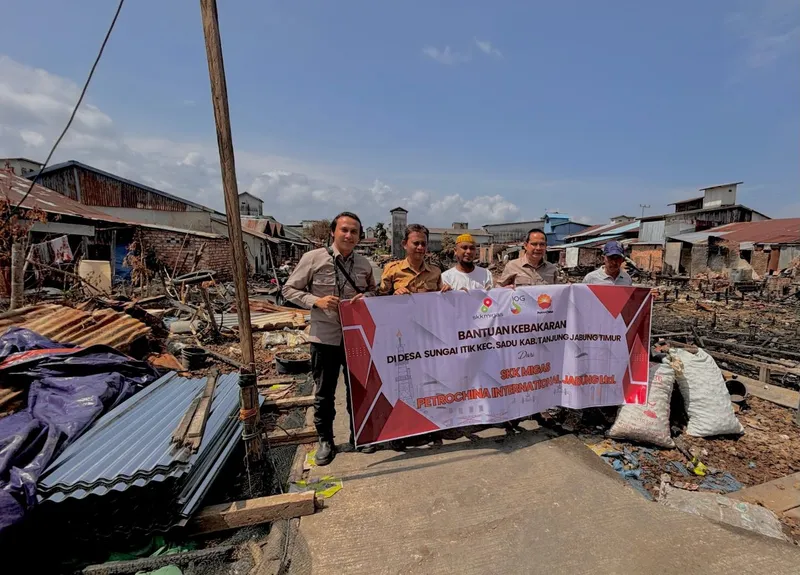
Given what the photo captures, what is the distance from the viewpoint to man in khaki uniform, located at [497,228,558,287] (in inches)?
150

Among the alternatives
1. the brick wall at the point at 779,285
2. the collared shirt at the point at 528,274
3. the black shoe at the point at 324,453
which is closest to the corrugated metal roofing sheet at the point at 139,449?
the black shoe at the point at 324,453

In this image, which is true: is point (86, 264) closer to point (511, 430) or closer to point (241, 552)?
point (241, 552)

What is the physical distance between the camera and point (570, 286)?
3.70 metres

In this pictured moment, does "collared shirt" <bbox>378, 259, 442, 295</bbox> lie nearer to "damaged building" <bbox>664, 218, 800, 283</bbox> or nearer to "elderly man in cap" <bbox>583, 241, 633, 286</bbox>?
"elderly man in cap" <bbox>583, 241, 633, 286</bbox>

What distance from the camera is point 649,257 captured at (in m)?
24.7

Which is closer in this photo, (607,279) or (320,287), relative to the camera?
(320,287)

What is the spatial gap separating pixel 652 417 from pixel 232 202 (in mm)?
4189

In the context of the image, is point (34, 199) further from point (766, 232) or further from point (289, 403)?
point (766, 232)

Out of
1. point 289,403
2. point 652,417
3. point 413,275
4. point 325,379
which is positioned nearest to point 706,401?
point 652,417

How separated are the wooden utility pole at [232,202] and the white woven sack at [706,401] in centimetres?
413

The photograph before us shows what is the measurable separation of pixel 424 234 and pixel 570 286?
166 centimetres

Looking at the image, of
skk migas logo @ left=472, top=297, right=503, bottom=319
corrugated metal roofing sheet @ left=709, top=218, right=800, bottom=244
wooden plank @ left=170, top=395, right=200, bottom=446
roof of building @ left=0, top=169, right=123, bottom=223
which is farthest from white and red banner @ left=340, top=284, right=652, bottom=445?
corrugated metal roofing sheet @ left=709, top=218, right=800, bottom=244

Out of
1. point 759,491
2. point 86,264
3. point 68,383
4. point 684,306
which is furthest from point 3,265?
point 684,306

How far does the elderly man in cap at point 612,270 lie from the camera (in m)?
3.88
